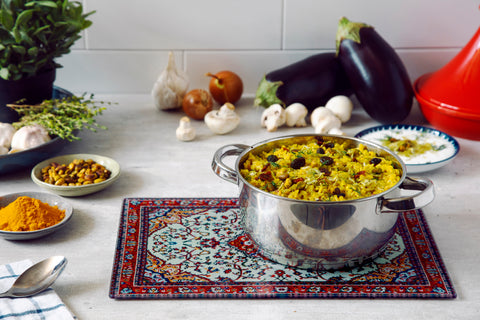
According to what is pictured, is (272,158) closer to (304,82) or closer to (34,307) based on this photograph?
(34,307)

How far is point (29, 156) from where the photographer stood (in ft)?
4.29

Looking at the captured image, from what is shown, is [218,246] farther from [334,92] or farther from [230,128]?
[334,92]

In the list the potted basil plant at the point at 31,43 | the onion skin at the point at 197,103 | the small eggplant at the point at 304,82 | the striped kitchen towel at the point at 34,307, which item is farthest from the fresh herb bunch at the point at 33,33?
the striped kitchen towel at the point at 34,307

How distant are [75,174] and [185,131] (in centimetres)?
35

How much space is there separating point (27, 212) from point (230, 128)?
642 mm

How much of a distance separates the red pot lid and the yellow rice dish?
49 centimetres

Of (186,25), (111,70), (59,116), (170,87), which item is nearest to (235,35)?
(186,25)

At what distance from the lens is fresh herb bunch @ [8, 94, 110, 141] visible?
1.39 metres

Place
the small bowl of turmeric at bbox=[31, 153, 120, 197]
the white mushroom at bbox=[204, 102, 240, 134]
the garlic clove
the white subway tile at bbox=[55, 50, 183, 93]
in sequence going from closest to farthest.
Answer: the small bowl of turmeric at bbox=[31, 153, 120, 197] < the garlic clove < the white mushroom at bbox=[204, 102, 240, 134] < the white subway tile at bbox=[55, 50, 183, 93]

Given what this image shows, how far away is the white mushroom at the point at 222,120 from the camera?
5.12 feet

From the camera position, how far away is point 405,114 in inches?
63.3

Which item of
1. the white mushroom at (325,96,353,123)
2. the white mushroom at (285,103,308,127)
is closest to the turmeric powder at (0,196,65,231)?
the white mushroom at (285,103,308,127)

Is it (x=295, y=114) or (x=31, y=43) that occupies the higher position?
(x=31, y=43)

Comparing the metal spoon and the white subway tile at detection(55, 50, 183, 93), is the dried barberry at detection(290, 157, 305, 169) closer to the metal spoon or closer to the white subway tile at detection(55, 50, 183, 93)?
the metal spoon
